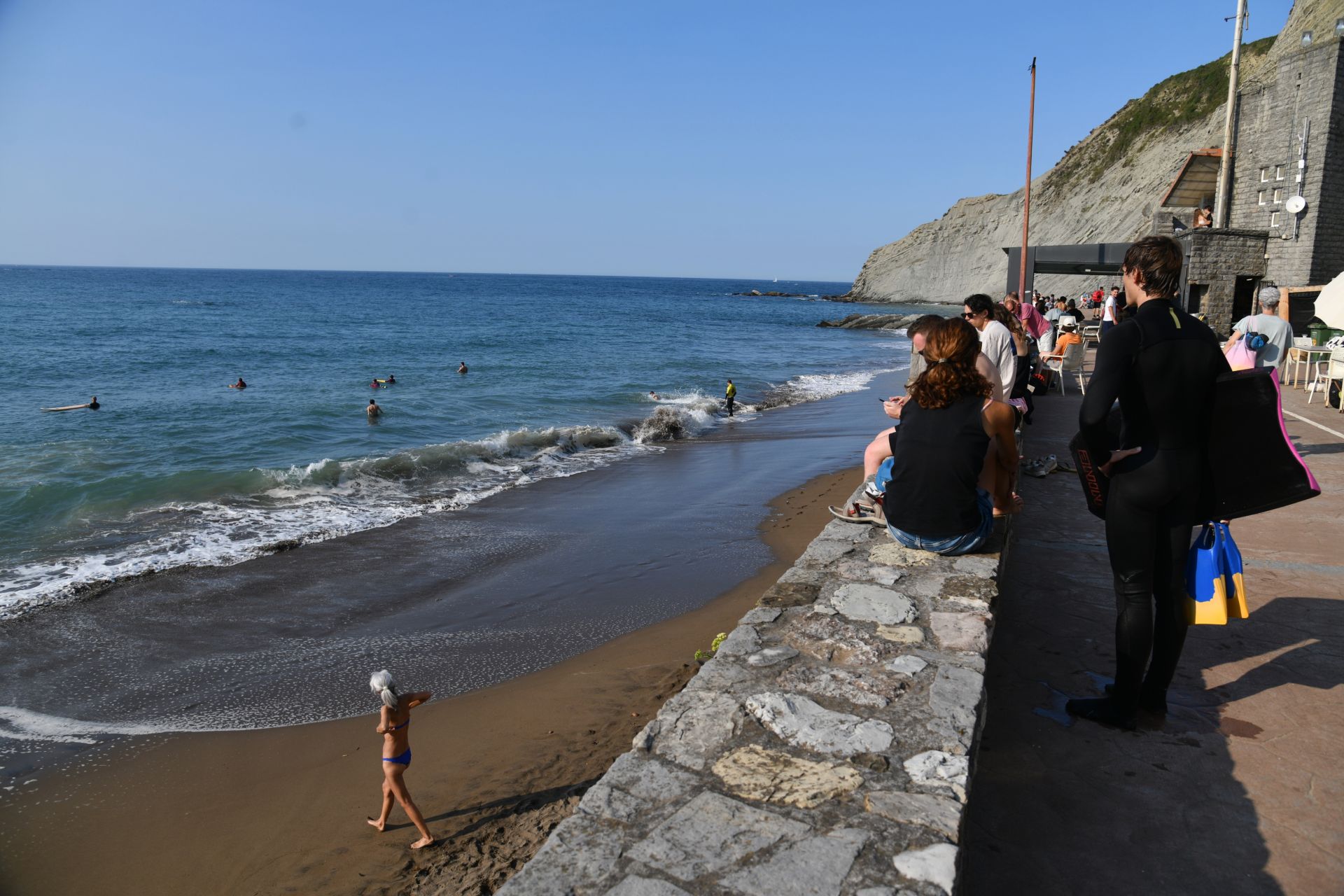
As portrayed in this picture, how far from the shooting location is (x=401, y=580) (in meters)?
7.57

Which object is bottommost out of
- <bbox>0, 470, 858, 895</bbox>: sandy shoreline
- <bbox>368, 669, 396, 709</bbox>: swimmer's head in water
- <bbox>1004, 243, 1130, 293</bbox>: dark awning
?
<bbox>0, 470, 858, 895</bbox>: sandy shoreline

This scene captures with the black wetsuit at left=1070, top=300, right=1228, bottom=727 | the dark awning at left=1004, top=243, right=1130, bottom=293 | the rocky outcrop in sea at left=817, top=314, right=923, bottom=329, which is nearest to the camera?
the black wetsuit at left=1070, top=300, right=1228, bottom=727

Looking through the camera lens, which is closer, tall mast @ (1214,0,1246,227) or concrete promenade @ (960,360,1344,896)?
concrete promenade @ (960,360,1344,896)

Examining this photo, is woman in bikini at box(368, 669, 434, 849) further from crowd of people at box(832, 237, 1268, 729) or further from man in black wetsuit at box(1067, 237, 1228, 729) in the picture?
man in black wetsuit at box(1067, 237, 1228, 729)

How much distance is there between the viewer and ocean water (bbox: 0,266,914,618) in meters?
9.59

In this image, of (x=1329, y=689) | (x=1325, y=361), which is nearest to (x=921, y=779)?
(x=1329, y=689)

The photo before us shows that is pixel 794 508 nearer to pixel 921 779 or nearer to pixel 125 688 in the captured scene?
pixel 125 688

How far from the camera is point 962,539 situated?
13.0 feet

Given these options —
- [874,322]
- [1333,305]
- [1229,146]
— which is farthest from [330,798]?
[874,322]

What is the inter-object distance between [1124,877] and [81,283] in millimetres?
121448

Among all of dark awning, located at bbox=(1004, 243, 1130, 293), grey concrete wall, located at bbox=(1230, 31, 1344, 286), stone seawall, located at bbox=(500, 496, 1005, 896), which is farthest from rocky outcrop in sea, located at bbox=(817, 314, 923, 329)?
stone seawall, located at bbox=(500, 496, 1005, 896)

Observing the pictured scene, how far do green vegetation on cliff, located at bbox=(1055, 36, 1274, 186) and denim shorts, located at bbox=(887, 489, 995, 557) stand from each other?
155ft

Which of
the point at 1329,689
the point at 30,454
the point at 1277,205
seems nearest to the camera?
the point at 1329,689

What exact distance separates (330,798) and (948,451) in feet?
11.4
